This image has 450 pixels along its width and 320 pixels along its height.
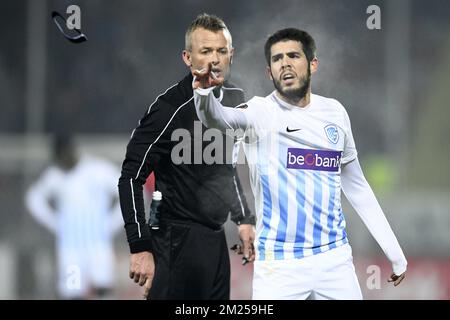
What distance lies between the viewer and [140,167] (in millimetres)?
4852

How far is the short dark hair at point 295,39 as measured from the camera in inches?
183

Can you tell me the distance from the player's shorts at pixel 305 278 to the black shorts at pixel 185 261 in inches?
22.0

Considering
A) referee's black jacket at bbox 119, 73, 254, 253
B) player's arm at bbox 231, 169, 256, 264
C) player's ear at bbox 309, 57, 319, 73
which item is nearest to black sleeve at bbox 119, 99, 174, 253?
A: referee's black jacket at bbox 119, 73, 254, 253

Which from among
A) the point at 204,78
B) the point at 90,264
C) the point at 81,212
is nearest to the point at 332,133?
A: the point at 204,78

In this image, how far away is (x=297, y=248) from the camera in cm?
459

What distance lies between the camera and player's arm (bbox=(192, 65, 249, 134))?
425 cm

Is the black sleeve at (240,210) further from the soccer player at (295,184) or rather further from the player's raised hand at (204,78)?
the player's raised hand at (204,78)

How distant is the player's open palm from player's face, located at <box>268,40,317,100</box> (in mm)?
987

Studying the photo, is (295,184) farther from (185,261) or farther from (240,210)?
(185,261)

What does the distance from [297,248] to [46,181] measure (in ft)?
19.9

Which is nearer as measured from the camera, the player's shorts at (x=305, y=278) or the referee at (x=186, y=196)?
the player's shorts at (x=305, y=278)

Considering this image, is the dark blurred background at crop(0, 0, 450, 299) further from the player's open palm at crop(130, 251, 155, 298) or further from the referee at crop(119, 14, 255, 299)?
the player's open palm at crop(130, 251, 155, 298)

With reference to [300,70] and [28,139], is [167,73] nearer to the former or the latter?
[28,139]

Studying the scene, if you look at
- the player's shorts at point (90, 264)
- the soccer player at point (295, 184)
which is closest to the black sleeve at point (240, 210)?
the soccer player at point (295, 184)
